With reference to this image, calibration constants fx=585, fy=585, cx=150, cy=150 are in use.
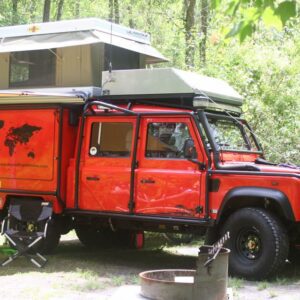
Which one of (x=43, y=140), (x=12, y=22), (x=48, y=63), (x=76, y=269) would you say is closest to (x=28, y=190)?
(x=43, y=140)

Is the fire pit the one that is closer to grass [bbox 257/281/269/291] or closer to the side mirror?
grass [bbox 257/281/269/291]

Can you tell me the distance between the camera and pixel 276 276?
734 cm

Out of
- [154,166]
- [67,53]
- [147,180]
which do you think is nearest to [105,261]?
[147,180]

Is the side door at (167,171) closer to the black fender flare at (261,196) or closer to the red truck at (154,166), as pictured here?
the red truck at (154,166)

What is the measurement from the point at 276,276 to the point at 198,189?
1458mm

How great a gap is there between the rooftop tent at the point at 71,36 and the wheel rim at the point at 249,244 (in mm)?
3784

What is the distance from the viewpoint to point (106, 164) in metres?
8.34

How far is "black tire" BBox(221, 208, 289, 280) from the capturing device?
7.10 meters

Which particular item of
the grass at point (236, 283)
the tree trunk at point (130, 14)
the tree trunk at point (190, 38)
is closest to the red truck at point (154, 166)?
the grass at point (236, 283)

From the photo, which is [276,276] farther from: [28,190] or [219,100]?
[28,190]

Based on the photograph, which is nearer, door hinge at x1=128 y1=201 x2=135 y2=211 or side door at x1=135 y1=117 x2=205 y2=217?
side door at x1=135 y1=117 x2=205 y2=217

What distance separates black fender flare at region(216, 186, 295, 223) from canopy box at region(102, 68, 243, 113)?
130cm

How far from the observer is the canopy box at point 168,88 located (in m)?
8.02

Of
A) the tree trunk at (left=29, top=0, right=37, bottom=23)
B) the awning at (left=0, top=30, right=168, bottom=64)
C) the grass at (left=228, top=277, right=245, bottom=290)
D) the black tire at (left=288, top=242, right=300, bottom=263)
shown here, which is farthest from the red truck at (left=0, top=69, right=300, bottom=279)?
the tree trunk at (left=29, top=0, right=37, bottom=23)
